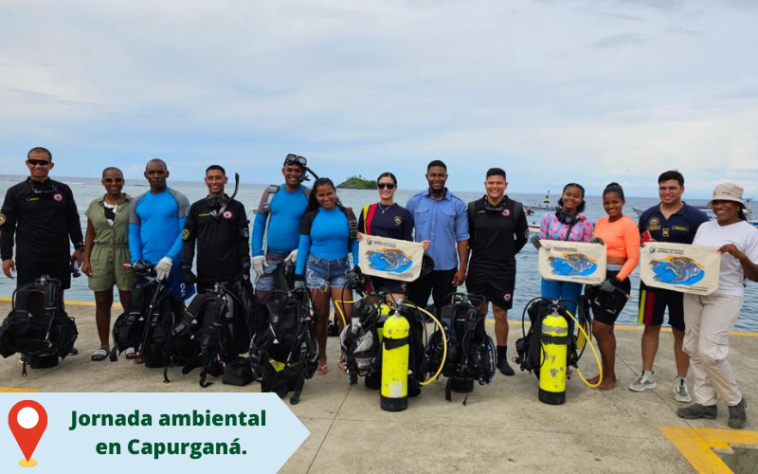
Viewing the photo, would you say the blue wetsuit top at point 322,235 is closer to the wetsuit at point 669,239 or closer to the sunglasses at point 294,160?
the sunglasses at point 294,160

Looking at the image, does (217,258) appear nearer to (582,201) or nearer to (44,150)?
(44,150)

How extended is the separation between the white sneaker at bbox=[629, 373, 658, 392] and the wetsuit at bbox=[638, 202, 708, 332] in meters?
0.54

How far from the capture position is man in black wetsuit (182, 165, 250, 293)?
4.76 metres

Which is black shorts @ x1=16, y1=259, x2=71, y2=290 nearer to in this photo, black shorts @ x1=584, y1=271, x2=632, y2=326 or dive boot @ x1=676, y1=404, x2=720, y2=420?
black shorts @ x1=584, y1=271, x2=632, y2=326

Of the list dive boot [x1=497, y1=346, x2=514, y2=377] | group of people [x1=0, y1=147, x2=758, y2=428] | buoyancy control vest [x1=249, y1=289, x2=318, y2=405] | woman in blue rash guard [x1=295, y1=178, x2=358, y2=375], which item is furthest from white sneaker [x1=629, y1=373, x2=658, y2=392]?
buoyancy control vest [x1=249, y1=289, x2=318, y2=405]

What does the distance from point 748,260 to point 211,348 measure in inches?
175

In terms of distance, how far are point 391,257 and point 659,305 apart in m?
2.47

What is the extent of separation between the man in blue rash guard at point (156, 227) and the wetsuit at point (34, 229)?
A: 29.0 inches

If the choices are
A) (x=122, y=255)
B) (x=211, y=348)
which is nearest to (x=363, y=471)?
(x=211, y=348)

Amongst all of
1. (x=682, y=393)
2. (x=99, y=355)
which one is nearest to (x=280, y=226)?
(x=99, y=355)

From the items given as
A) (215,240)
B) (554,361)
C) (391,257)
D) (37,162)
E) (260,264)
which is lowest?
(554,361)

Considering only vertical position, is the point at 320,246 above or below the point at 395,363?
above

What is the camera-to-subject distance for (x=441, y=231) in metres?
4.94

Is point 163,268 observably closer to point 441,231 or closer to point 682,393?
point 441,231
